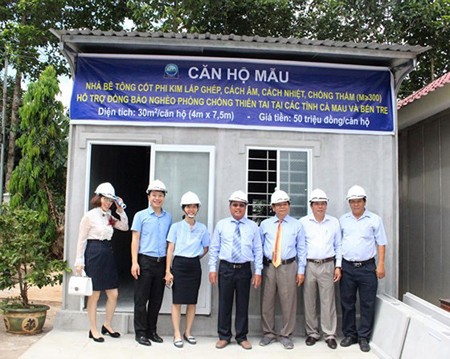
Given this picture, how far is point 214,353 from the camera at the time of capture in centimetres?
496

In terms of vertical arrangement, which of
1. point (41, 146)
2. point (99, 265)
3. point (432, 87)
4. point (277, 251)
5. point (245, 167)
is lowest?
point (99, 265)

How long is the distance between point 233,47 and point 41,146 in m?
7.11

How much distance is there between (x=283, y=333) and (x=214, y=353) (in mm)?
853

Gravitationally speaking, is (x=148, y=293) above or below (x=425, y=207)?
below

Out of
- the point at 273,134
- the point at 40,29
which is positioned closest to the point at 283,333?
the point at 273,134

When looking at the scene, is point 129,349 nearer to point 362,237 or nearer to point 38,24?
point 362,237

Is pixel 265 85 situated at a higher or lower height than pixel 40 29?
lower

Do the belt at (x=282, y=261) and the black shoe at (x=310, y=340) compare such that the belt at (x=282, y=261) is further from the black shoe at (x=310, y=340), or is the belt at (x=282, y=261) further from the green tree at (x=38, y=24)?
the green tree at (x=38, y=24)

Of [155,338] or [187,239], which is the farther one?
[155,338]

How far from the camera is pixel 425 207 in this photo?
7762mm

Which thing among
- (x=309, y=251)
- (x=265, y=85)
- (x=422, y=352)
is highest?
(x=265, y=85)

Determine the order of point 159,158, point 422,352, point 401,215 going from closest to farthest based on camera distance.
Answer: point 422,352
point 159,158
point 401,215

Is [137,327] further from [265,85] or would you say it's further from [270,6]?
[270,6]

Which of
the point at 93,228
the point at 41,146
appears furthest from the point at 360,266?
the point at 41,146
